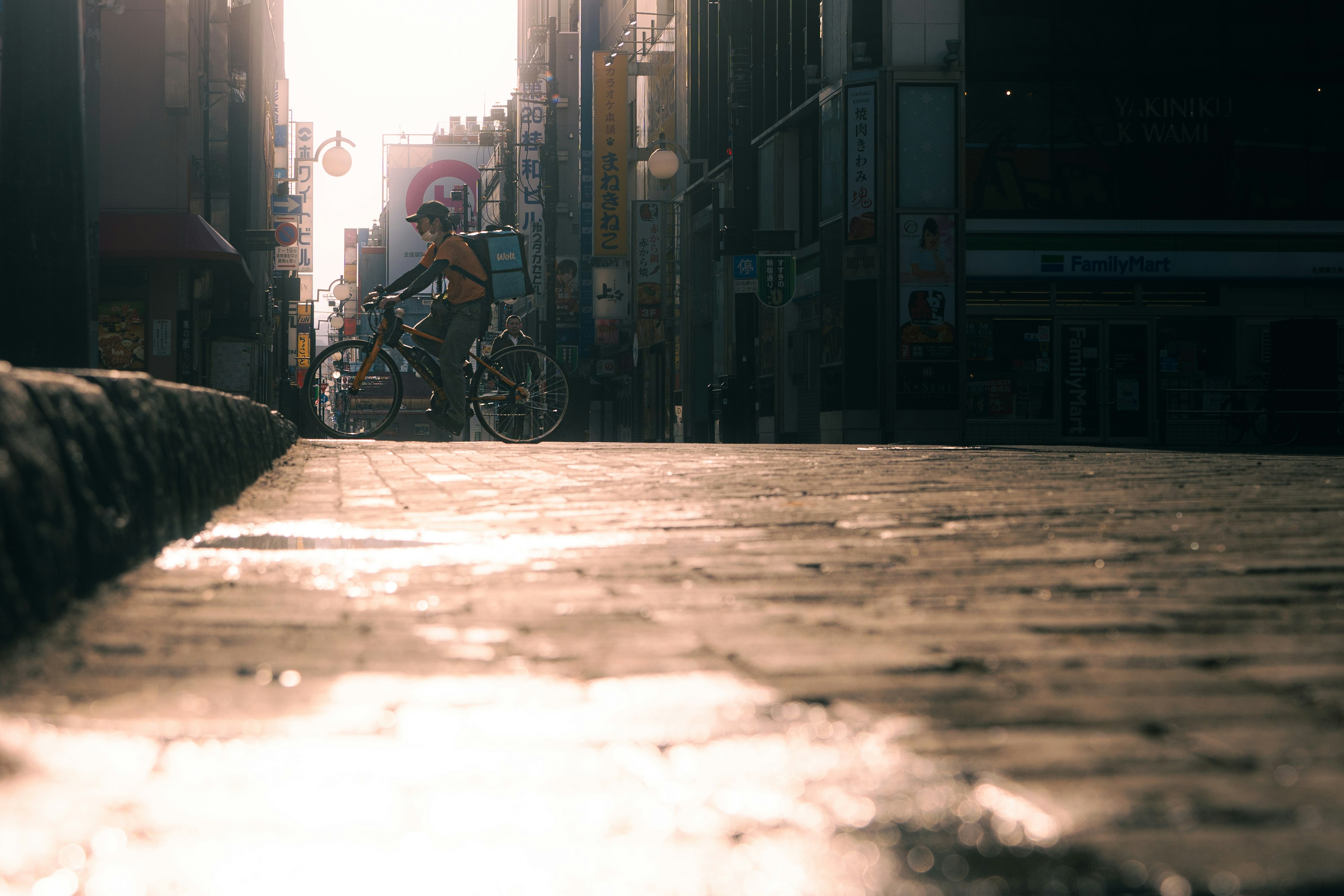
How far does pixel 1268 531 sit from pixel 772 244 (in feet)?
54.1

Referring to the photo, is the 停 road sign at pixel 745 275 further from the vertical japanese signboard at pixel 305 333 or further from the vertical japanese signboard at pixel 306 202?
the vertical japanese signboard at pixel 305 333

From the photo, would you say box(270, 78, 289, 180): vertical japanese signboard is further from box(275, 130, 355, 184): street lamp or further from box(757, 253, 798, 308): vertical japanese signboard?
box(757, 253, 798, 308): vertical japanese signboard

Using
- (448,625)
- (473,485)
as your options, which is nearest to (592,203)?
(473,485)

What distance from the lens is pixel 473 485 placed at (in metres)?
6.29

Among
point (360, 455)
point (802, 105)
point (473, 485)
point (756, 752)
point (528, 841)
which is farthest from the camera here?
point (802, 105)

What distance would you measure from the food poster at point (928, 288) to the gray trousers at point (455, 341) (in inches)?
479

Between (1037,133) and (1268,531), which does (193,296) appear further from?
(1268,531)

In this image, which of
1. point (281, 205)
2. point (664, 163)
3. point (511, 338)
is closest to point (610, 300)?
point (281, 205)

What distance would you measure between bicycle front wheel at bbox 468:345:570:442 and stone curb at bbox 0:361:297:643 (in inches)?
293

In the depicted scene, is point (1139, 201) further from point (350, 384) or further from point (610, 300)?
point (610, 300)

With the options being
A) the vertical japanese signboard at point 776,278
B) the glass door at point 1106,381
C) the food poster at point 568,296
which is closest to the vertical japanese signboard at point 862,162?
the vertical japanese signboard at point 776,278

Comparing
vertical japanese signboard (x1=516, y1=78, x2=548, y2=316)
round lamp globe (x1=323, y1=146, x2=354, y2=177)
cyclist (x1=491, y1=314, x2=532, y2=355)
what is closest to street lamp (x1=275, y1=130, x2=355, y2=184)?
round lamp globe (x1=323, y1=146, x2=354, y2=177)

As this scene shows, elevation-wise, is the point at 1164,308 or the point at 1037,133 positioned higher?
the point at 1037,133

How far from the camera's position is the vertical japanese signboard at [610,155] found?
39.1m
